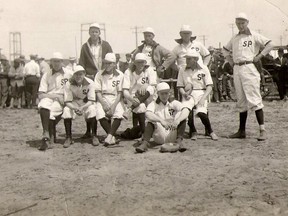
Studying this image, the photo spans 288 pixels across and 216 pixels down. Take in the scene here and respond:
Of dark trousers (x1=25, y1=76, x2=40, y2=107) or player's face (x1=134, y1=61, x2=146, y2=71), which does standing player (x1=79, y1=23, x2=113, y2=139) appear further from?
dark trousers (x1=25, y1=76, x2=40, y2=107)

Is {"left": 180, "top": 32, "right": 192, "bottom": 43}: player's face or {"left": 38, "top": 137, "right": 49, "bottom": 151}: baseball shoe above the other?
{"left": 180, "top": 32, "right": 192, "bottom": 43}: player's face

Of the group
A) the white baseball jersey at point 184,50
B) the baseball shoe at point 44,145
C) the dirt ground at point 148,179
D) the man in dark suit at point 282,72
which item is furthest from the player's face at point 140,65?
the man in dark suit at point 282,72

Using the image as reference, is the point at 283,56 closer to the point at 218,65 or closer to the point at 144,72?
the point at 218,65

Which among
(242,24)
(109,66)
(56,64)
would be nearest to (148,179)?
(109,66)

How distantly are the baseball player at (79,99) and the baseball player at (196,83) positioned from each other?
1.60 m

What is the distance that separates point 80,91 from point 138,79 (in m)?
1.05

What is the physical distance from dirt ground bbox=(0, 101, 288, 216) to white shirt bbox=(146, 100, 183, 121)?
0.57 m

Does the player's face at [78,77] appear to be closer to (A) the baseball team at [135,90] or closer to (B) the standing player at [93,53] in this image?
(A) the baseball team at [135,90]

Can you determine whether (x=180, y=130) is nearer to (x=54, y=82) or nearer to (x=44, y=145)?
(x=44, y=145)

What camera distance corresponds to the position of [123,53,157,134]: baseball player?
7.64 metres

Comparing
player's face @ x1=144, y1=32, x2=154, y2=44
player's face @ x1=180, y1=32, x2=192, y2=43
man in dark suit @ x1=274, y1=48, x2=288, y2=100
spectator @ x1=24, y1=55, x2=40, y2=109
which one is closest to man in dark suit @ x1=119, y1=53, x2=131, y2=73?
spectator @ x1=24, y1=55, x2=40, y2=109

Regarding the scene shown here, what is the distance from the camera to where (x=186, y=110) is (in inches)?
278

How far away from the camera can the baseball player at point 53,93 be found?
7621 mm

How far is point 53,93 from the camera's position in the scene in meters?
7.84
